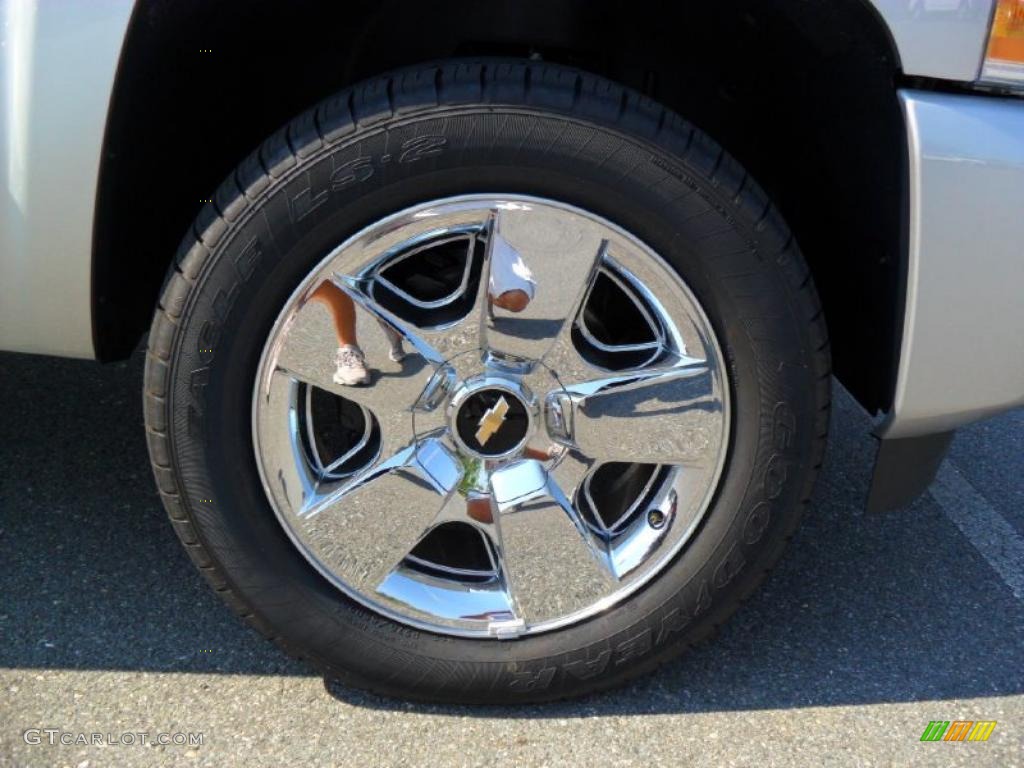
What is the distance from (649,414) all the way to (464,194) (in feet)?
1.61

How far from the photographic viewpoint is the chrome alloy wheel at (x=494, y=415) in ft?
5.41

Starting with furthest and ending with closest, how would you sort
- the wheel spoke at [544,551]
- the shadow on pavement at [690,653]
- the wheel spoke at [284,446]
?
1. the shadow on pavement at [690,653]
2. the wheel spoke at [544,551]
3. the wheel spoke at [284,446]

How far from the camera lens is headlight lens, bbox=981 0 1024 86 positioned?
1.46 metres

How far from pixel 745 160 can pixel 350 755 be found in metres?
1.36

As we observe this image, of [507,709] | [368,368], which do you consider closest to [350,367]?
[368,368]

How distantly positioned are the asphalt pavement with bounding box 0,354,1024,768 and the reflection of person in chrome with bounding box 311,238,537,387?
0.61m

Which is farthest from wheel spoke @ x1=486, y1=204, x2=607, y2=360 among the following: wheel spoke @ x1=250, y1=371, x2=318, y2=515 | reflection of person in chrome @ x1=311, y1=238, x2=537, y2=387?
wheel spoke @ x1=250, y1=371, x2=318, y2=515

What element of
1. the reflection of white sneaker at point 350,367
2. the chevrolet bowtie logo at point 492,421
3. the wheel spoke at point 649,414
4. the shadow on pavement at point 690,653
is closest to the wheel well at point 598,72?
the wheel spoke at point 649,414

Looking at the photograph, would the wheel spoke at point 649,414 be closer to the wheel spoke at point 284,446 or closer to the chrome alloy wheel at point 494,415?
the chrome alloy wheel at point 494,415

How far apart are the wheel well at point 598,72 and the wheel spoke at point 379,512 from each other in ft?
1.56

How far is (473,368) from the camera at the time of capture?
Answer: 5.59ft

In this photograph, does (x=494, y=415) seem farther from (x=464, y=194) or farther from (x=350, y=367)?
(x=464, y=194)

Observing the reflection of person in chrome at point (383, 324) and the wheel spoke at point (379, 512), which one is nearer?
the reflection of person in chrome at point (383, 324)

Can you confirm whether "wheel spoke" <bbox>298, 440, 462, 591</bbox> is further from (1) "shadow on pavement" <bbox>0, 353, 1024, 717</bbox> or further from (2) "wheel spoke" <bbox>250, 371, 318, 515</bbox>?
(1) "shadow on pavement" <bbox>0, 353, 1024, 717</bbox>
